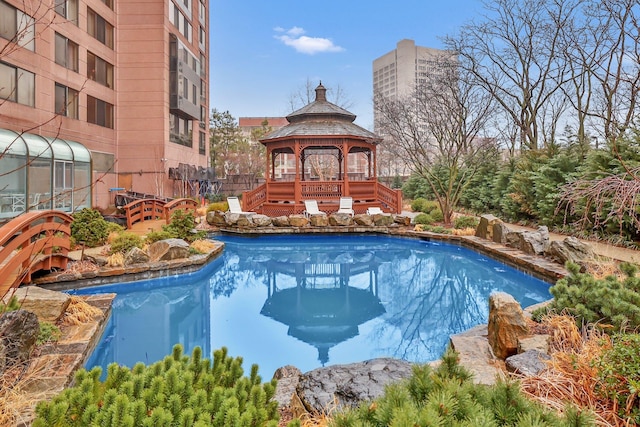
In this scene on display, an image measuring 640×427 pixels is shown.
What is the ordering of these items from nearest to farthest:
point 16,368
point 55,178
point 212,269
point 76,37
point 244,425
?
1. point 244,425
2. point 16,368
3. point 212,269
4. point 55,178
5. point 76,37

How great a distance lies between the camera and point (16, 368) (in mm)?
3387

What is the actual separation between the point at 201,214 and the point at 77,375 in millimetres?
16756

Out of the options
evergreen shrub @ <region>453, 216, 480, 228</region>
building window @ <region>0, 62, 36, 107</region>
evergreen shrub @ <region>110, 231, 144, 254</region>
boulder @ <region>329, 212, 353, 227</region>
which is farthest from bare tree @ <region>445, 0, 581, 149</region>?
building window @ <region>0, 62, 36, 107</region>

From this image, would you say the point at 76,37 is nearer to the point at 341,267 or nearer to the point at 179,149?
the point at 179,149

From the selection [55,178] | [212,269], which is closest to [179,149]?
[55,178]

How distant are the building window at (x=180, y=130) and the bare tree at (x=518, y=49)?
51.2 ft

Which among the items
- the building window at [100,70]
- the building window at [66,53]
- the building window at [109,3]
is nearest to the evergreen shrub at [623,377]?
the building window at [66,53]

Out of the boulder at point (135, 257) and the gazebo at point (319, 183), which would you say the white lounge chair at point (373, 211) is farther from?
the boulder at point (135, 257)

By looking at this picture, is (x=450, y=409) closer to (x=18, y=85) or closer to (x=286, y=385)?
(x=286, y=385)

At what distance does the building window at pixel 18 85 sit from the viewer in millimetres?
13117

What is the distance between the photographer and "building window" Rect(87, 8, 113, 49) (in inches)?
725

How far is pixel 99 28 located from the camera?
19.2 meters

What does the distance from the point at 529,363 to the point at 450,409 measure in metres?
2.00

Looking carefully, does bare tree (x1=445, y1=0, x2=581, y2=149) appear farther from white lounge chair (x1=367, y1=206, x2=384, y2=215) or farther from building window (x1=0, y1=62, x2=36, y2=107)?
building window (x1=0, y1=62, x2=36, y2=107)
